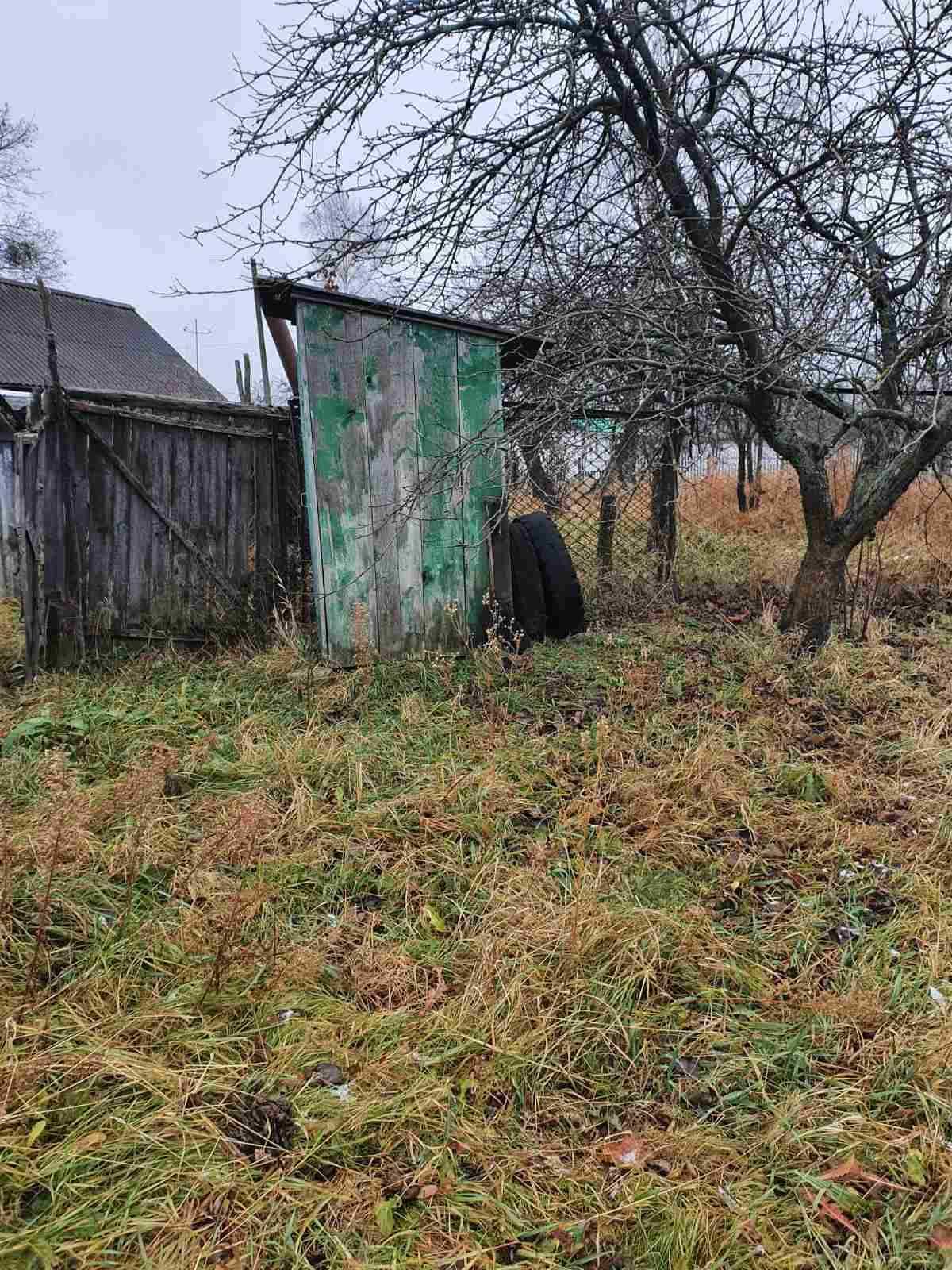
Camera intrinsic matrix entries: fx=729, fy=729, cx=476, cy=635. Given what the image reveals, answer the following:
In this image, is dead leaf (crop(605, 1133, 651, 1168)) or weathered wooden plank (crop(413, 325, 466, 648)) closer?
dead leaf (crop(605, 1133, 651, 1168))

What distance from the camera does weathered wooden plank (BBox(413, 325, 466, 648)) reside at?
462cm

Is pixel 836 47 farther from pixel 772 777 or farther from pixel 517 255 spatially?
pixel 772 777

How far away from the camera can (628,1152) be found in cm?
151

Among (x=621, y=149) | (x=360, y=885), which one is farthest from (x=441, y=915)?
(x=621, y=149)

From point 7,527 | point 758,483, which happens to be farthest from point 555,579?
point 758,483

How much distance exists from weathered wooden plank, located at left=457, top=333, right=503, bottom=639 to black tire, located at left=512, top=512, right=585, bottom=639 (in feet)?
1.04

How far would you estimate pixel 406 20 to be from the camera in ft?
12.6

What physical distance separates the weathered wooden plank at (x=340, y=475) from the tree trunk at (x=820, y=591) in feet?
9.23

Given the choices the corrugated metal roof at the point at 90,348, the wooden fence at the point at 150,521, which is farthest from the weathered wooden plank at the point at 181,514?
the corrugated metal roof at the point at 90,348

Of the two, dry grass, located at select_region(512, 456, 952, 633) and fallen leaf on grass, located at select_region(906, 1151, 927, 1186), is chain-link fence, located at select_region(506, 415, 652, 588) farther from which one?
fallen leaf on grass, located at select_region(906, 1151, 927, 1186)

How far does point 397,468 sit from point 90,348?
56.6 ft

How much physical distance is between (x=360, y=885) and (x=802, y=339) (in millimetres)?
3403

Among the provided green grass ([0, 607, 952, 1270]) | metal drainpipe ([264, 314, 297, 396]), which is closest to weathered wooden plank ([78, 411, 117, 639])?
metal drainpipe ([264, 314, 297, 396])

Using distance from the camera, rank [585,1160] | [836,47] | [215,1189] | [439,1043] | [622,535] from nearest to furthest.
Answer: [215,1189]
[585,1160]
[439,1043]
[836,47]
[622,535]
